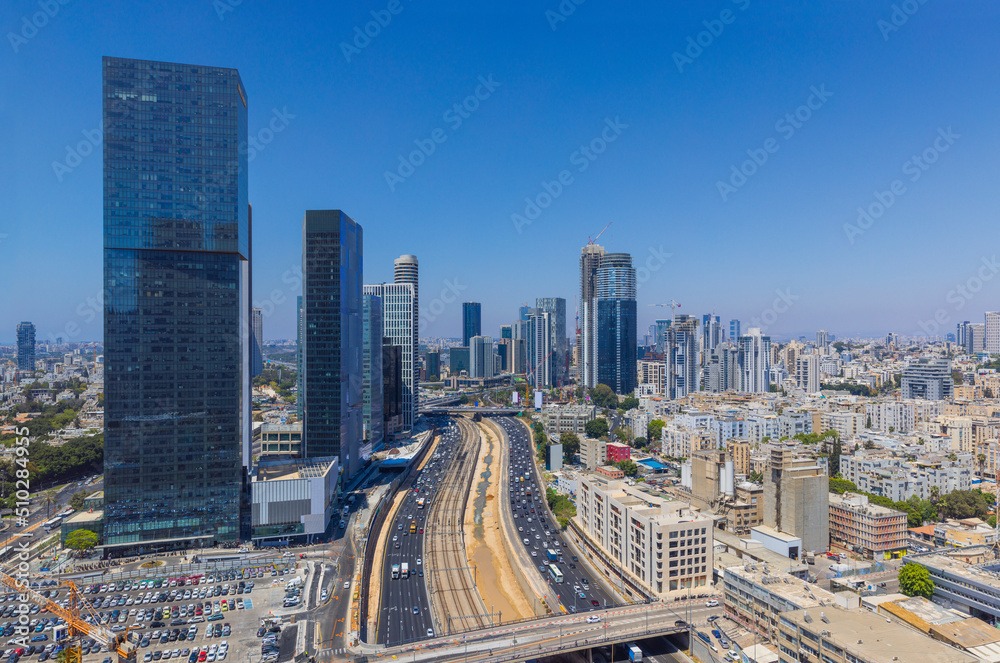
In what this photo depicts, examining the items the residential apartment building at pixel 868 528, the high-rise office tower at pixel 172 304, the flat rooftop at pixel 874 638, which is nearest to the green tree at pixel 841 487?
the residential apartment building at pixel 868 528

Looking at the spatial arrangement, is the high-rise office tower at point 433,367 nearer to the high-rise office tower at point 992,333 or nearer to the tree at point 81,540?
the tree at point 81,540

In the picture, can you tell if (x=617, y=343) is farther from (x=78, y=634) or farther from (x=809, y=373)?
(x=78, y=634)

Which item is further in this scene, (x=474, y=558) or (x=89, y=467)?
(x=89, y=467)

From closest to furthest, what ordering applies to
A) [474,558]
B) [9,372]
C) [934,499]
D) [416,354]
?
[474,558], [934,499], [9,372], [416,354]

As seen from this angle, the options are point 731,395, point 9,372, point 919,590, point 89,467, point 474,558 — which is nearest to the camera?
point 919,590

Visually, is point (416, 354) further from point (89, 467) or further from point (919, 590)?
point (919, 590)

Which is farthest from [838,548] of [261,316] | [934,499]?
[261,316]
